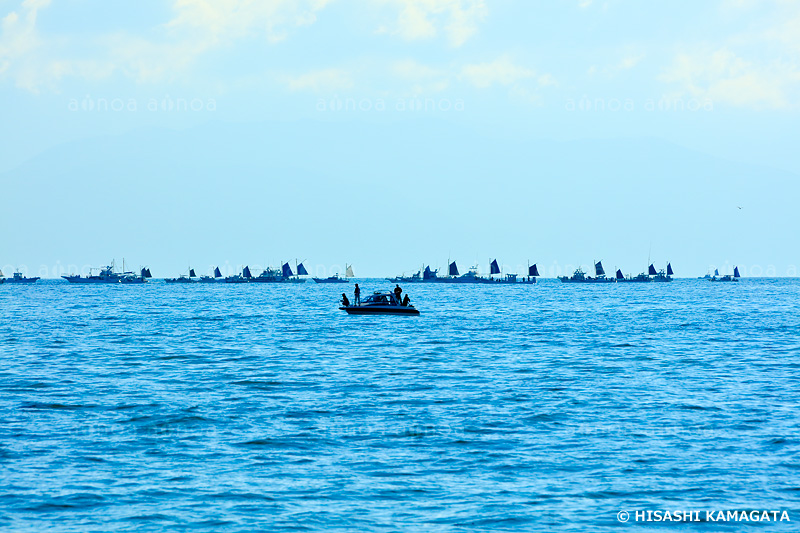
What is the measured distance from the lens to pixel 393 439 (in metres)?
23.8

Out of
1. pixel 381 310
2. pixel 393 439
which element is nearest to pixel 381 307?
pixel 381 310

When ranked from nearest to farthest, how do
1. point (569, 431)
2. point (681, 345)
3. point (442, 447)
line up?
point (442, 447) → point (569, 431) → point (681, 345)

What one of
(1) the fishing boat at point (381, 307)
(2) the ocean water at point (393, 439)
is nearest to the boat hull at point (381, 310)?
(1) the fishing boat at point (381, 307)

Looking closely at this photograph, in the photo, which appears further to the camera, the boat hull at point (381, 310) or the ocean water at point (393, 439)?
the boat hull at point (381, 310)

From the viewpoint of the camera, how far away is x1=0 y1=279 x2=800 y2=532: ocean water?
17484 mm

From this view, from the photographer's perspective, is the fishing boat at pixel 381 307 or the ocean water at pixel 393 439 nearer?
the ocean water at pixel 393 439

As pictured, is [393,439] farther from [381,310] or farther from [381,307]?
[381,307]

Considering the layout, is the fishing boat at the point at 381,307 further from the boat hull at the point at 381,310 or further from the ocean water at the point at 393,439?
the ocean water at the point at 393,439

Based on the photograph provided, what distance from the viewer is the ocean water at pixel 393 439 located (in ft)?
57.4

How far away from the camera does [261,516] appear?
17125mm

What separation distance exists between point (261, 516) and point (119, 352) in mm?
35325

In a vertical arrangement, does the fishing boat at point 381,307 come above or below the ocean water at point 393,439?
above

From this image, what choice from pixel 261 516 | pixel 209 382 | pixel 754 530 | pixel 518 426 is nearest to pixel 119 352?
pixel 209 382

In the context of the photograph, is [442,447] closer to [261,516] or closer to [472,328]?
[261,516]
